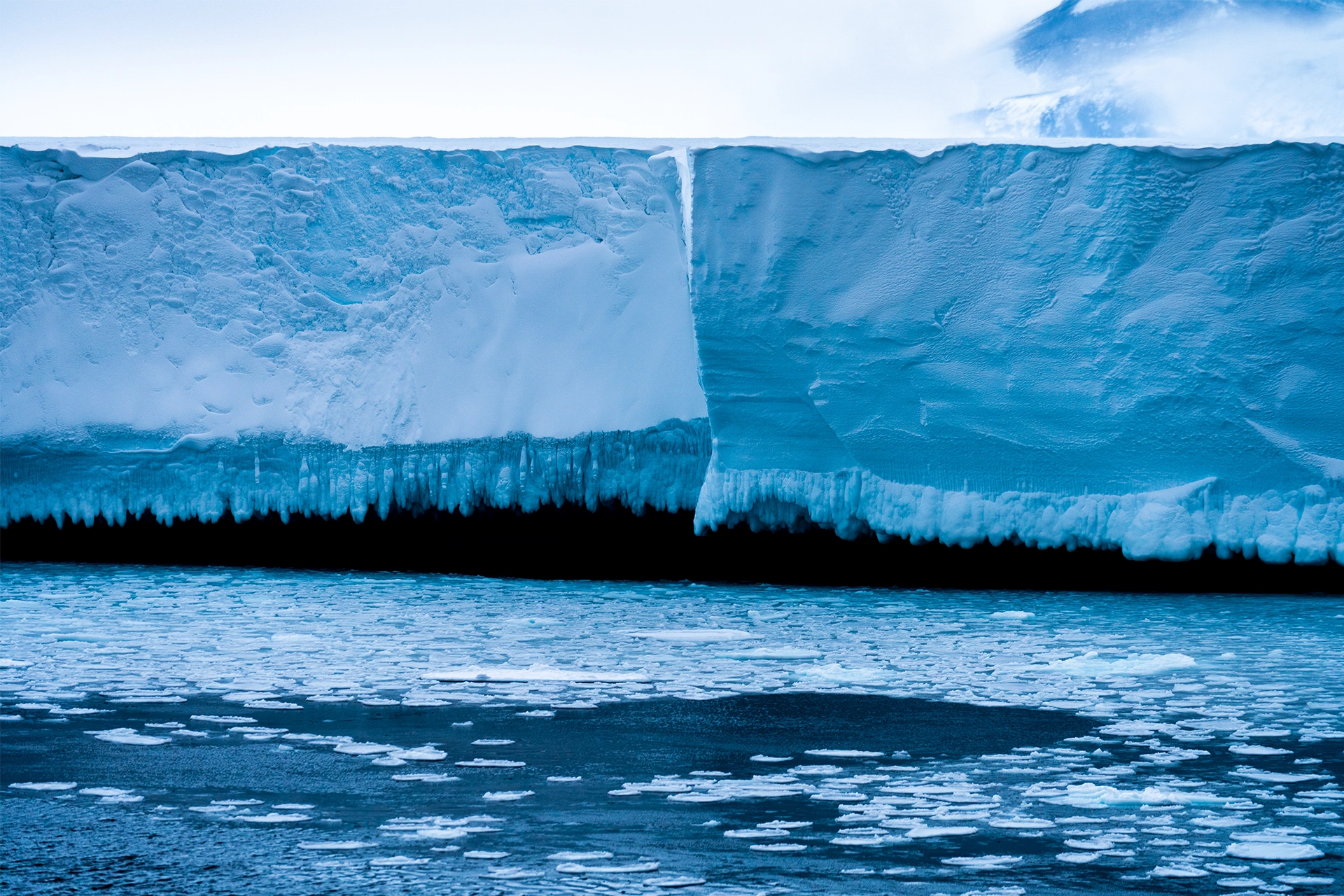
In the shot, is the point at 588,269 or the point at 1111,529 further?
the point at 588,269

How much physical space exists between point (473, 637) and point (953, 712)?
1543 mm

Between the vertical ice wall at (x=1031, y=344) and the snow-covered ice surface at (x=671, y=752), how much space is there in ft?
3.18

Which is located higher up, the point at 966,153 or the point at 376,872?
the point at 966,153

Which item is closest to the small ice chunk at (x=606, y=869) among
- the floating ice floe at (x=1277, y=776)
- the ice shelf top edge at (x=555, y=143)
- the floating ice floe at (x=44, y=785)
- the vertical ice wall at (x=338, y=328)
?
the floating ice floe at (x=44, y=785)

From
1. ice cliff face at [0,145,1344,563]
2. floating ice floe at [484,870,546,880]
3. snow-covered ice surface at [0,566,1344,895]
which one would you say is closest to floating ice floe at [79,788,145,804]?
snow-covered ice surface at [0,566,1344,895]

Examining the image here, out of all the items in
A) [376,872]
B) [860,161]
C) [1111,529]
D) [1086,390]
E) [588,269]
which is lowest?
[376,872]

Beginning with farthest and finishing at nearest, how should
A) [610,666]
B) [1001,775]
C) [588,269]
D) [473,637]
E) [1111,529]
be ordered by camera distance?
[588,269], [1111,529], [473,637], [610,666], [1001,775]

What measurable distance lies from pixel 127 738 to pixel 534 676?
37.7 inches

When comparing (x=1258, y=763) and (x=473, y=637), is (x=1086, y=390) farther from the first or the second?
(x=1258, y=763)

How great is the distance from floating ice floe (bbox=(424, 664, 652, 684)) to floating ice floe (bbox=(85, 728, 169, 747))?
765mm

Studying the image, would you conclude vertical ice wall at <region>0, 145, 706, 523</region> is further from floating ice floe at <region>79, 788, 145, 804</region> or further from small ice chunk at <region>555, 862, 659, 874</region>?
small ice chunk at <region>555, 862, 659, 874</region>

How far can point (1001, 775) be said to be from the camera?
2.23 meters

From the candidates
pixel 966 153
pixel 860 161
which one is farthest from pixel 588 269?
pixel 966 153

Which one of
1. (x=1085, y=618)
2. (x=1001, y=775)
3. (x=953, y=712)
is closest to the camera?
(x=1001, y=775)
